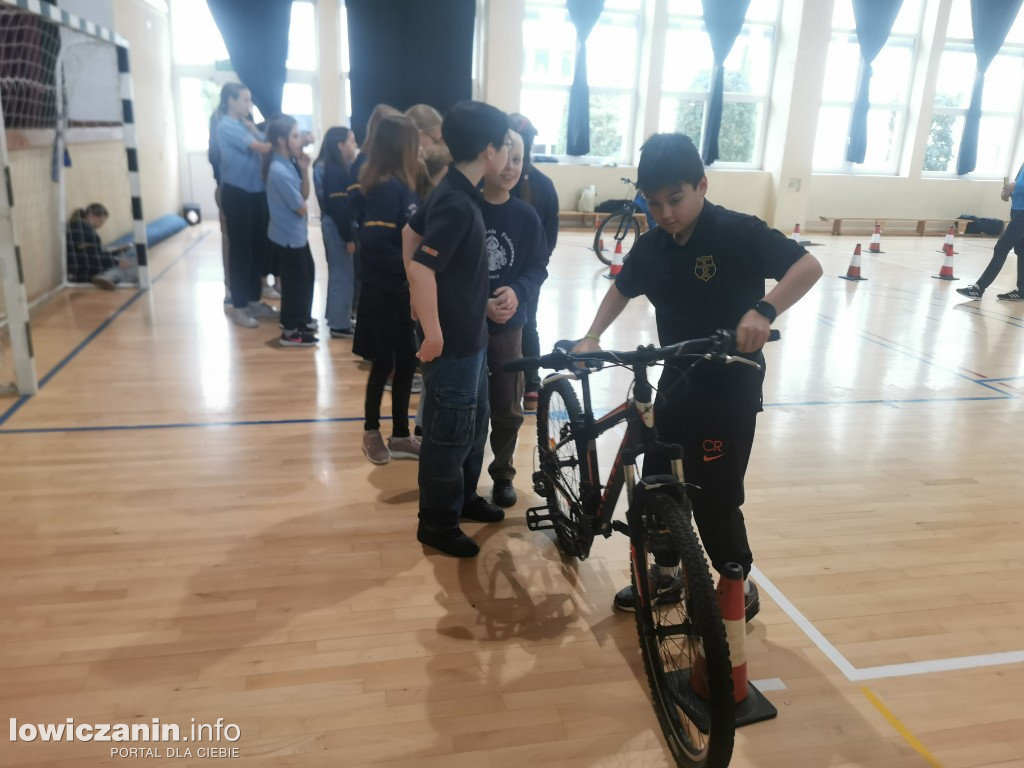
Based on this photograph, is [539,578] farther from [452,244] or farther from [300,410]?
[300,410]

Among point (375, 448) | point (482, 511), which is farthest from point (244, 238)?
point (482, 511)

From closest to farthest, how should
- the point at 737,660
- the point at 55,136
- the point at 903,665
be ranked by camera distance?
the point at 737,660, the point at 903,665, the point at 55,136

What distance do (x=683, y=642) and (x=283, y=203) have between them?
12.3 feet

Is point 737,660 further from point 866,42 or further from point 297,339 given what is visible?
point 866,42

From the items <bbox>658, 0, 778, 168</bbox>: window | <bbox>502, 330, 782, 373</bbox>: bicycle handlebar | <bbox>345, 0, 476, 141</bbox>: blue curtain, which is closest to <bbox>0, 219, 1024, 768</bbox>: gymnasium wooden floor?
<bbox>502, 330, 782, 373</bbox>: bicycle handlebar

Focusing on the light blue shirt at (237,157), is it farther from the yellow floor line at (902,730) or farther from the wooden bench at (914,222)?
the wooden bench at (914,222)

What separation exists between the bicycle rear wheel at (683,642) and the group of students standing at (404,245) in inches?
30.8

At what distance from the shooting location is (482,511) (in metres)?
2.73

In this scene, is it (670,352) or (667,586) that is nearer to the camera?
(670,352)

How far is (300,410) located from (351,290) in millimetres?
1503

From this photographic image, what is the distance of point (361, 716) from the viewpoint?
1771mm

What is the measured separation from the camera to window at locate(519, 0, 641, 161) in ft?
36.3

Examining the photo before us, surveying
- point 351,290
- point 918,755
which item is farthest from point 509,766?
point 351,290

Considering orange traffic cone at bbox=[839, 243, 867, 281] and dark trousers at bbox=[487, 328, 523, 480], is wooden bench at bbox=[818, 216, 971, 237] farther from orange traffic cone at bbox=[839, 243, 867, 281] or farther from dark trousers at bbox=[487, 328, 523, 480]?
dark trousers at bbox=[487, 328, 523, 480]
